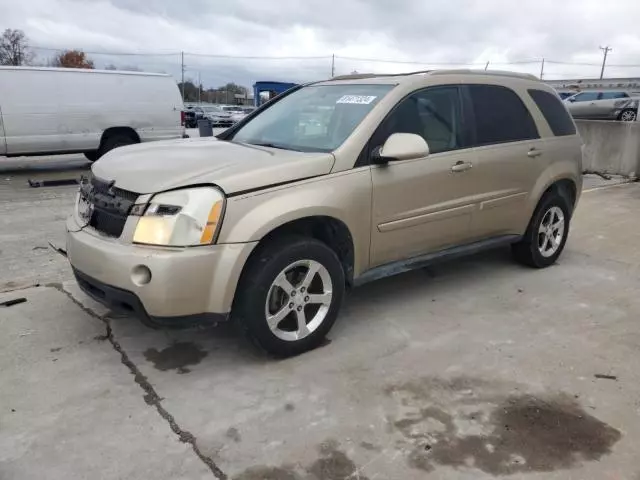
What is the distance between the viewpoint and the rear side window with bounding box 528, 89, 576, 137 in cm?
518

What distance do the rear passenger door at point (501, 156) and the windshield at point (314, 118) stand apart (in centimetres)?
97

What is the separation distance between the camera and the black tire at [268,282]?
10.6 ft

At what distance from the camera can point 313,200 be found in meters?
3.44

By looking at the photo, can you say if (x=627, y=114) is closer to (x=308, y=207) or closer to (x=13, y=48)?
(x=308, y=207)

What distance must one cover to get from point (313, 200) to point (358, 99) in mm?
1061

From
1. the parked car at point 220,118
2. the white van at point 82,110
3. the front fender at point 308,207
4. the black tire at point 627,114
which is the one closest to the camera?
the front fender at point 308,207

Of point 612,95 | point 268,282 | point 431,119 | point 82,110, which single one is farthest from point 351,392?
point 612,95

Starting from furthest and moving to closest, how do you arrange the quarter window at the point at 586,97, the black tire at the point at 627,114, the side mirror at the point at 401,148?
the quarter window at the point at 586,97 → the black tire at the point at 627,114 → the side mirror at the point at 401,148

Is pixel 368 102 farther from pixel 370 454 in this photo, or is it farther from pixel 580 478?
pixel 580 478

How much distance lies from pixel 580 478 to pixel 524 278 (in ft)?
9.40

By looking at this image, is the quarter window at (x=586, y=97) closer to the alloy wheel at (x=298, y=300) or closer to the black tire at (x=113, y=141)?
the black tire at (x=113, y=141)

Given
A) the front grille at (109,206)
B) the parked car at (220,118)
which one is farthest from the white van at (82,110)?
the parked car at (220,118)

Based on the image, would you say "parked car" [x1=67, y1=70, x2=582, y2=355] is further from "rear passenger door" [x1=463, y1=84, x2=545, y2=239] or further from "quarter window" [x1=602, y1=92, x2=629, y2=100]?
"quarter window" [x1=602, y1=92, x2=629, y2=100]

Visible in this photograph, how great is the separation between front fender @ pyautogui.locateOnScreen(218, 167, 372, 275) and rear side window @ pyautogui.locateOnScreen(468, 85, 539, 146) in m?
1.37
